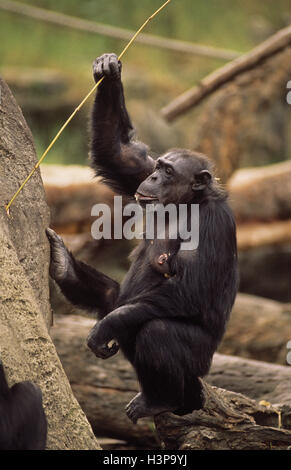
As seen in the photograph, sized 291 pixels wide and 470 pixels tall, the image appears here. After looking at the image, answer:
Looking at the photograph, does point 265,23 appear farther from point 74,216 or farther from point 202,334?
point 202,334

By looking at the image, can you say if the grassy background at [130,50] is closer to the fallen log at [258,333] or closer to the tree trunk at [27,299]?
the fallen log at [258,333]

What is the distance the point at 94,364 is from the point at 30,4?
10538 millimetres

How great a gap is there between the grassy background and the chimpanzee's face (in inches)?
329

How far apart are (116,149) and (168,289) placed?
1173 mm

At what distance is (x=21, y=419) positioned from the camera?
300 centimetres

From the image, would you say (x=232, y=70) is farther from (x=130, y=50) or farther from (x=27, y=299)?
(x=130, y=50)

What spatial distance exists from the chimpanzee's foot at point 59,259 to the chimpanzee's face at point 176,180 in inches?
23.1

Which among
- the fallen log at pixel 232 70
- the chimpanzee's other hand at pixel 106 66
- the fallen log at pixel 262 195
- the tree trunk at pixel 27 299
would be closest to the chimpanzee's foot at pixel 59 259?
the tree trunk at pixel 27 299

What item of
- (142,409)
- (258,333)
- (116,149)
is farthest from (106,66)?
(258,333)

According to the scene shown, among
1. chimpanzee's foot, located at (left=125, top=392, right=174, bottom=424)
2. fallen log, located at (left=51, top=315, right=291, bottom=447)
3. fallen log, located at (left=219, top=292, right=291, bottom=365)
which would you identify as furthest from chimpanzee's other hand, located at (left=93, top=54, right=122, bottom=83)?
fallen log, located at (left=219, top=292, right=291, bottom=365)

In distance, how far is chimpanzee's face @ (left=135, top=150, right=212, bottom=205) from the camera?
4.66m

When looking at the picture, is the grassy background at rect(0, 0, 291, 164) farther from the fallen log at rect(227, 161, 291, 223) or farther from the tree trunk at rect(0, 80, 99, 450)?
the tree trunk at rect(0, 80, 99, 450)

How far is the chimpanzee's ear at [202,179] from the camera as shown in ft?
15.3

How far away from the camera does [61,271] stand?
4.59m
